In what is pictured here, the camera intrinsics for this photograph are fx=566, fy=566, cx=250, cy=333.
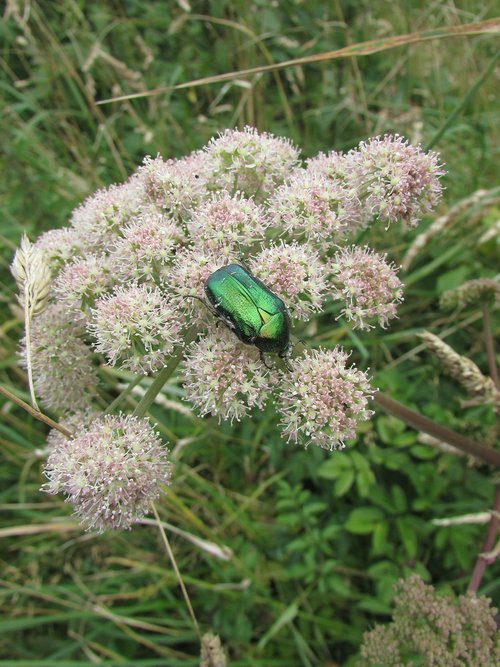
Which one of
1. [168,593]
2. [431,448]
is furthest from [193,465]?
[431,448]

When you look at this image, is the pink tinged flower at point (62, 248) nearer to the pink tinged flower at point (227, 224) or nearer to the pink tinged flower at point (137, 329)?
the pink tinged flower at point (137, 329)

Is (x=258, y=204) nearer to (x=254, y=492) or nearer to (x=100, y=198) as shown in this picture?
(x=100, y=198)

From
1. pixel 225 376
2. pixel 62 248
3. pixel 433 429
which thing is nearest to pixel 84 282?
pixel 62 248

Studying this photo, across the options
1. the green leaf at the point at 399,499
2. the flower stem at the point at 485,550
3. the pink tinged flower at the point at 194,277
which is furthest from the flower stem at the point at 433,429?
the pink tinged flower at the point at 194,277

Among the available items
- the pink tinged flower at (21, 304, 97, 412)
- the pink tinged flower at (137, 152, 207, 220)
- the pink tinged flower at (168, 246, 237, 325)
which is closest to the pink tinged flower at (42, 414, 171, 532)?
the pink tinged flower at (21, 304, 97, 412)

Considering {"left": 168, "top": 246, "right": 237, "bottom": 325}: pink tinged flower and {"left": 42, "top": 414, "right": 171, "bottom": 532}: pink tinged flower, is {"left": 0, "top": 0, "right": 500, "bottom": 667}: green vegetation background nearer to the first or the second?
{"left": 42, "top": 414, "right": 171, "bottom": 532}: pink tinged flower

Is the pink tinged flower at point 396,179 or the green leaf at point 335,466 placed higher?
the pink tinged flower at point 396,179

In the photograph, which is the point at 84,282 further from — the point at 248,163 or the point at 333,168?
the point at 333,168
